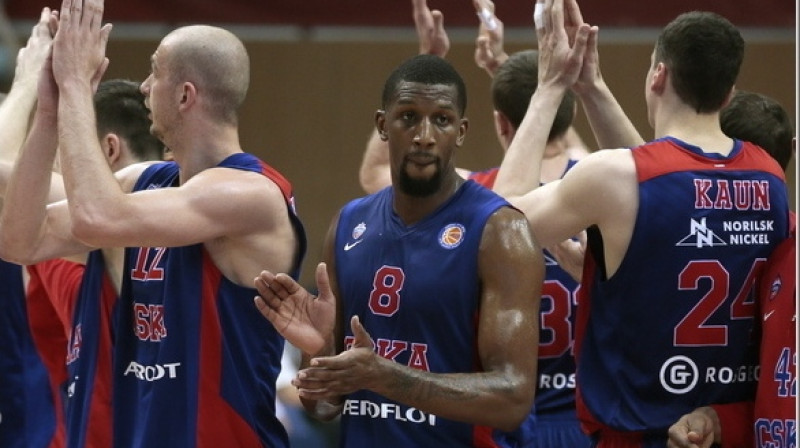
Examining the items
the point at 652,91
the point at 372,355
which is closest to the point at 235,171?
the point at 372,355

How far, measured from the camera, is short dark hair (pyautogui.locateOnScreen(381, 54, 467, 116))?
4867 millimetres

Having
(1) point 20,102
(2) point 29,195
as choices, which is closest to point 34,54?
(1) point 20,102

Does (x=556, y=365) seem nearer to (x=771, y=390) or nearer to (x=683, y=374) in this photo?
(x=683, y=374)

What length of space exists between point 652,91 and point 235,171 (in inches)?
61.6

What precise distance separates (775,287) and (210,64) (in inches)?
84.9

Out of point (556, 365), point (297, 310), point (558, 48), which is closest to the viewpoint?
point (297, 310)

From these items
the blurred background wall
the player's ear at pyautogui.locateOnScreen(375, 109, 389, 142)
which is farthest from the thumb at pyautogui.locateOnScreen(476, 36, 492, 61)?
the blurred background wall

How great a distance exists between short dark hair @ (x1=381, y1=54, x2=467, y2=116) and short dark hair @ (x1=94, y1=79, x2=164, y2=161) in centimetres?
155

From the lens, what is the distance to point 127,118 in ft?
19.9

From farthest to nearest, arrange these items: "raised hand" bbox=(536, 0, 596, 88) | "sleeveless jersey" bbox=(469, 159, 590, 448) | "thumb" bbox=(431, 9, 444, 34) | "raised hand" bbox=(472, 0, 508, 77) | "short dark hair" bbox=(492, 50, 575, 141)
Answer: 1. "raised hand" bbox=(472, 0, 508, 77)
2. "thumb" bbox=(431, 9, 444, 34)
3. "short dark hair" bbox=(492, 50, 575, 141)
4. "sleeveless jersey" bbox=(469, 159, 590, 448)
5. "raised hand" bbox=(536, 0, 596, 88)

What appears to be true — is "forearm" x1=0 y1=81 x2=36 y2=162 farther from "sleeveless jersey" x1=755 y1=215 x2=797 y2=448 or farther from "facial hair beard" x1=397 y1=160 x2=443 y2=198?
"sleeveless jersey" x1=755 y1=215 x2=797 y2=448

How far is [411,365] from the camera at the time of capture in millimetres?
4770

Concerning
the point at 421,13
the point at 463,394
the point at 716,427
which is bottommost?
the point at 716,427

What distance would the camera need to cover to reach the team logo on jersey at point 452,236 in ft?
15.7
